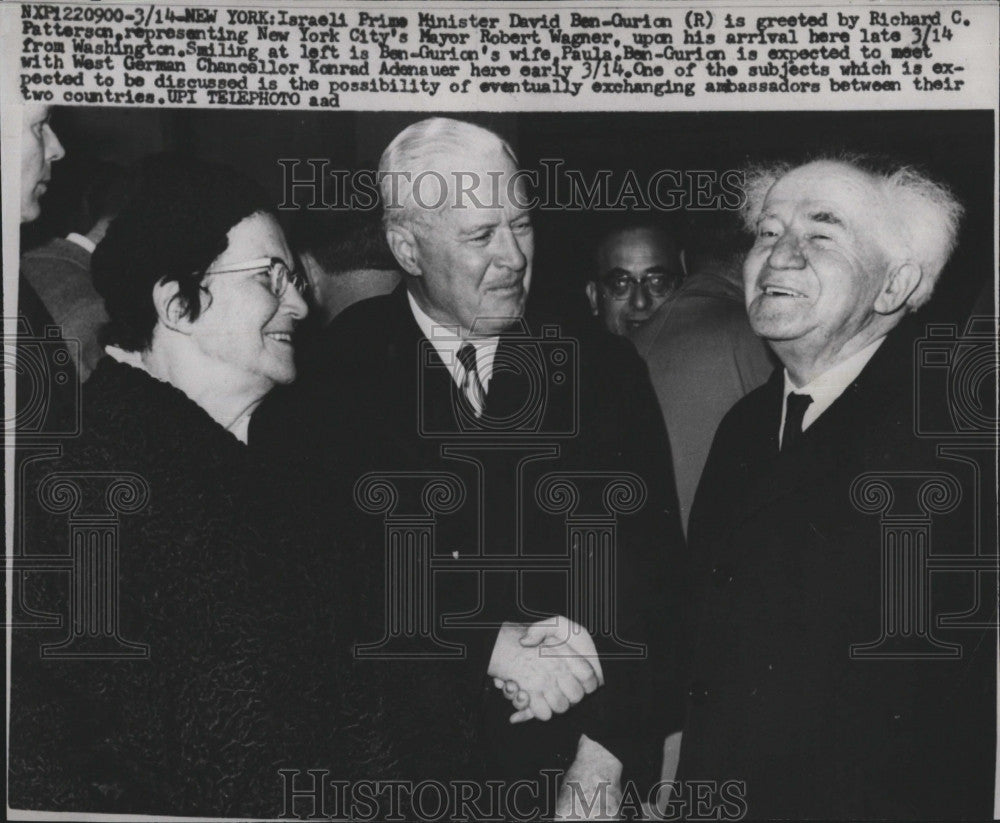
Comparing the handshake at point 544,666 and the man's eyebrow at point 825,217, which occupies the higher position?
the man's eyebrow at point 825,217

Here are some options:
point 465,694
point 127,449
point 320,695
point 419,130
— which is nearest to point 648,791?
point 465,694

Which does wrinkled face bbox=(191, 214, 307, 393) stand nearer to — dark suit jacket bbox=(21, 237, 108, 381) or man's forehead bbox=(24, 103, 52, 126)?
dark suit jacket bbox=(21, 237, 108, 381)

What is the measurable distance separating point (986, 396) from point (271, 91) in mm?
1193

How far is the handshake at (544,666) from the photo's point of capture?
63.9 inches

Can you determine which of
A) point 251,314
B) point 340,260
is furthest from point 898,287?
point 251,314

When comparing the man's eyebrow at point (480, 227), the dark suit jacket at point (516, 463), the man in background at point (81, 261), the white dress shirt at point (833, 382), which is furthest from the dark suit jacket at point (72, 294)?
the white dress shirt at point (833, 382)

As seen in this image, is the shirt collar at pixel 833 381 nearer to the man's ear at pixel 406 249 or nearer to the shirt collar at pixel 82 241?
the man's ear at pixel 406 249

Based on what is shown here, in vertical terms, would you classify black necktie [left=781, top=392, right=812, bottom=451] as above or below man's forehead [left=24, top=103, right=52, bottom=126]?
below

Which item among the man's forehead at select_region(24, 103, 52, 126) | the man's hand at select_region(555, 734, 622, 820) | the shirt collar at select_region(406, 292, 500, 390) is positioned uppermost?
the man's forehead at select_region(24, 103, 52, 126)

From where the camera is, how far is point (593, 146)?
1.64m

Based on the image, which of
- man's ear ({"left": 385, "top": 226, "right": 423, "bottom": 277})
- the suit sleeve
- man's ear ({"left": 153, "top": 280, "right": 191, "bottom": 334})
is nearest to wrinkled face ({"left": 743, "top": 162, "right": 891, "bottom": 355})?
the suit sleeve

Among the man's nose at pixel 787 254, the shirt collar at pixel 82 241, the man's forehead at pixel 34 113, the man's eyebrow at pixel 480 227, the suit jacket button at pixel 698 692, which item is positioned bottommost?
the suit jacket button at pixel 698 692

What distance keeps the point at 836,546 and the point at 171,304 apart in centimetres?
107

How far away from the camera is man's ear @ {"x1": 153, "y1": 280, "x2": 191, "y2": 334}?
1.64 m
